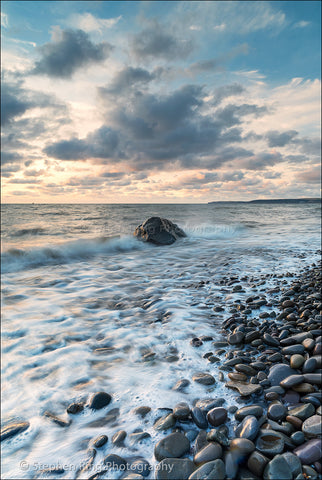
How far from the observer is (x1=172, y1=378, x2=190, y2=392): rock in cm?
237

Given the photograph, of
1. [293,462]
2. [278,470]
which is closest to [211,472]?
[278,470]

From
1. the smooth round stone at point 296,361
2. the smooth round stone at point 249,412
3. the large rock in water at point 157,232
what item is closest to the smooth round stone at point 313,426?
the smooth round stone at point 249,412

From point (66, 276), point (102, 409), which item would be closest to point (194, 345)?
point (102, 409)

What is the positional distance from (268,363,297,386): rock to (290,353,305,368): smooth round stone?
64 millimetres

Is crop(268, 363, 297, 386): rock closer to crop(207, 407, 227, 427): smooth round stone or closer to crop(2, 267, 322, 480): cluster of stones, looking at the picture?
crop(2, 267, 322, 480): cluster of stones

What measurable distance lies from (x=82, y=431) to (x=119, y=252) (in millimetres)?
9310

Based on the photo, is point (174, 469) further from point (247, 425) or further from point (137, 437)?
point (247, 425)

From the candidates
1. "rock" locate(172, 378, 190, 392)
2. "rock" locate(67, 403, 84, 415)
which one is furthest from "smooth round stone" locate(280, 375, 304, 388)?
"rock" locate(67, 403, 84, 415)

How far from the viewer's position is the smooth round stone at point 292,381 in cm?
213

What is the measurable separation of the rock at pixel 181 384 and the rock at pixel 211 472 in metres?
0.86

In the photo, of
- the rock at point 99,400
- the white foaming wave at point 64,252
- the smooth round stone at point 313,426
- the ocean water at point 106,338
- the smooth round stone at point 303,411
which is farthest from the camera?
the white foaming wave at point 64,252

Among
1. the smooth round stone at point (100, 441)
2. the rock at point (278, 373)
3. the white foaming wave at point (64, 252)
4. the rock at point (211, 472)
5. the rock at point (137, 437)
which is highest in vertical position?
the white foaming wave at point (64, 252)

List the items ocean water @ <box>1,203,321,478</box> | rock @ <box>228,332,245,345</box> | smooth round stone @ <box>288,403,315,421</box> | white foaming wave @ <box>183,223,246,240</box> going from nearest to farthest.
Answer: smooth round stone @ <box>288,403,315,421</box> < ocean water @ <box>1,203,321,478</box> < rock @ <box>228,332,245,345</box> < white foaming wave @ <box>183,223,246,240</box>

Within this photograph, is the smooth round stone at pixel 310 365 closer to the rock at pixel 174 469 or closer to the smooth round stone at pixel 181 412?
the smooth round stone at pixel 181 412
